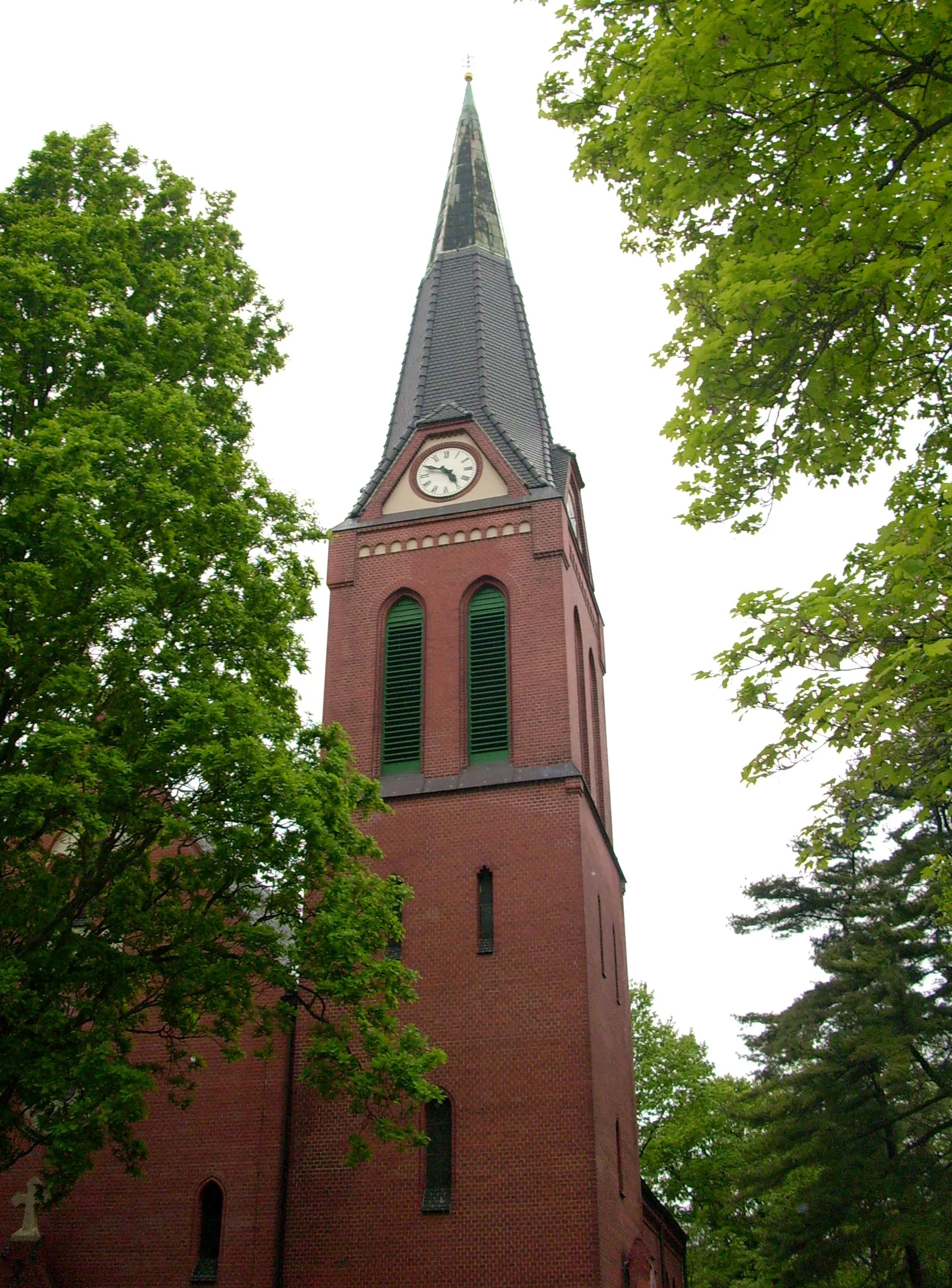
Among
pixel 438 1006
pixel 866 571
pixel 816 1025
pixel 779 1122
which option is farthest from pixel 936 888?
pixel 866 571

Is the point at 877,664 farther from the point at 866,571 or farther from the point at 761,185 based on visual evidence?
the point at 761,185

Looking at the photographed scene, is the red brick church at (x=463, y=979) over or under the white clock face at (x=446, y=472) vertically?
under

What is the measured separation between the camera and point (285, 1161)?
16531 millimetres

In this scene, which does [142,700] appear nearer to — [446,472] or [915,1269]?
[446,472]

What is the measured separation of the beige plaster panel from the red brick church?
0.05 meters

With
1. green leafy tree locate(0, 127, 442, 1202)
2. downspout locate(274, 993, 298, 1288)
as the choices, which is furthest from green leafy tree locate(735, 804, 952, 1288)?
green leafy tree locate(0, 127, 442, 1202)

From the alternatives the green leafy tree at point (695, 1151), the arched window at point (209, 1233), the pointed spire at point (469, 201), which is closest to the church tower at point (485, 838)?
the arched window at point (209, 1233)

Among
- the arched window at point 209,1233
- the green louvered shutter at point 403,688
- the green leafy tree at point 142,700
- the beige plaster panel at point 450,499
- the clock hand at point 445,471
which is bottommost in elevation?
the arched window at point 209,1233

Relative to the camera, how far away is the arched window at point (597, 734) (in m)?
22.1

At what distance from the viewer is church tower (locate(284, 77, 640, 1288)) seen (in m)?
15.7

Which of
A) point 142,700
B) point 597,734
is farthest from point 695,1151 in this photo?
point 142,700

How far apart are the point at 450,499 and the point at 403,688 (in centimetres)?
398

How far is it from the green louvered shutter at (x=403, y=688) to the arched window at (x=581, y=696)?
2.74m

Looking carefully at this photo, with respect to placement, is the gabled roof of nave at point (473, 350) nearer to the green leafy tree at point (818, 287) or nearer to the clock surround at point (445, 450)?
the clock surround at point (445, 450)
